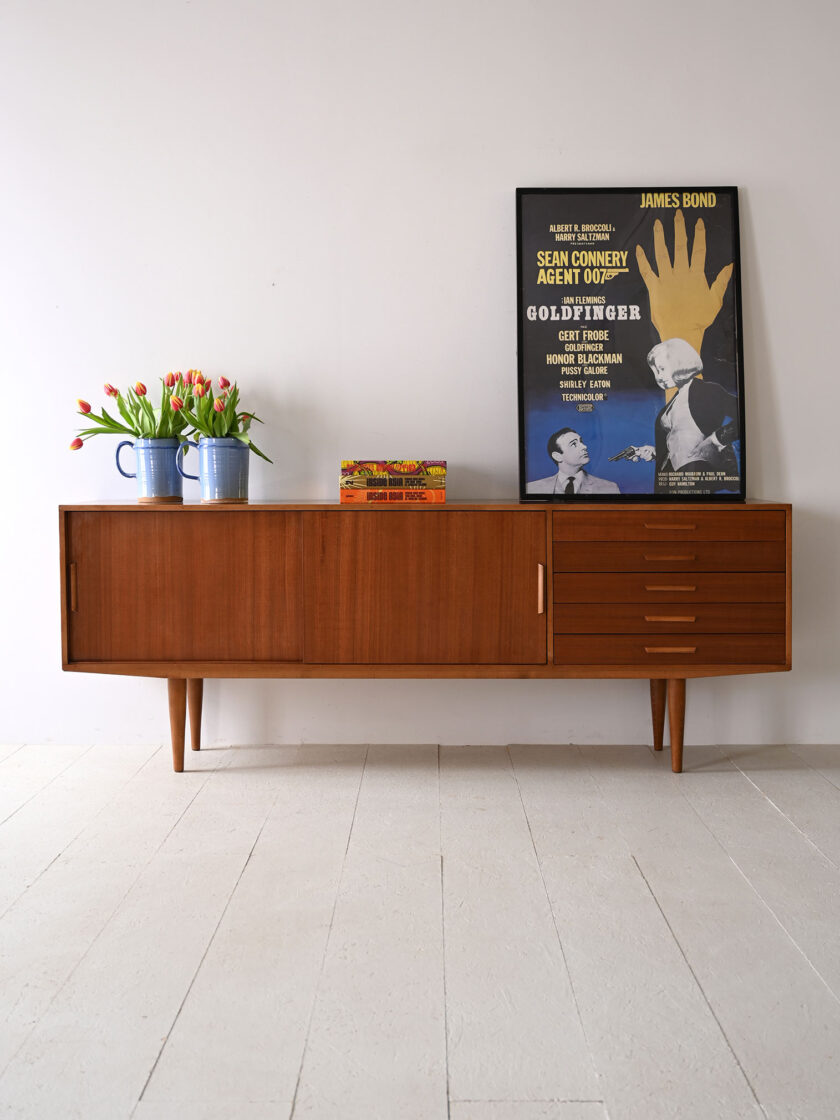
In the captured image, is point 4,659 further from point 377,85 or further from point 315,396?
point 377,85

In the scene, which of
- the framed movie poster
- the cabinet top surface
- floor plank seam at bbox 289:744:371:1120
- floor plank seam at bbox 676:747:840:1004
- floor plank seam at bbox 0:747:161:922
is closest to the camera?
floor plank seam at bbox 289:744:371:1120

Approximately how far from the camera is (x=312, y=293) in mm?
2695

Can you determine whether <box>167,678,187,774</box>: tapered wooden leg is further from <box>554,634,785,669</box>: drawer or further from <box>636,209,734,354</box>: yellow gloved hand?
<box>636,209,734,354</box>: yellow gloved hand

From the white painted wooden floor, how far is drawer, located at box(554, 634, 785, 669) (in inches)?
13.5

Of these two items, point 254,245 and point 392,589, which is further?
point 254,245

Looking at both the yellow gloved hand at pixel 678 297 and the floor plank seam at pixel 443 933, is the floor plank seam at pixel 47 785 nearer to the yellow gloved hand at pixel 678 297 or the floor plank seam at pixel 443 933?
the floor plank seam at pixel 443 933

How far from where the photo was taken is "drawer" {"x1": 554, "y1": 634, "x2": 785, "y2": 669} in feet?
7.75

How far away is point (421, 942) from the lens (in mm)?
1595

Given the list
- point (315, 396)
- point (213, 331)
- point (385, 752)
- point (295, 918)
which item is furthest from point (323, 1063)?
point (213, 331)

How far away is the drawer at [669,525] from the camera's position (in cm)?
234

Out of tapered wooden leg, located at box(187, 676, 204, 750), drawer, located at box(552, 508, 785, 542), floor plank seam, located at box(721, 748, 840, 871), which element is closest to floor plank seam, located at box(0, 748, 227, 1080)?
tapered wooden leg, located at box(187, 676, 204, 750)

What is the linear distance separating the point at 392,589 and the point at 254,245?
116cm

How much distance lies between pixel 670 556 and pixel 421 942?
122cm

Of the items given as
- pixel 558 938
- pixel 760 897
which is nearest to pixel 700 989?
pixel 558 938
